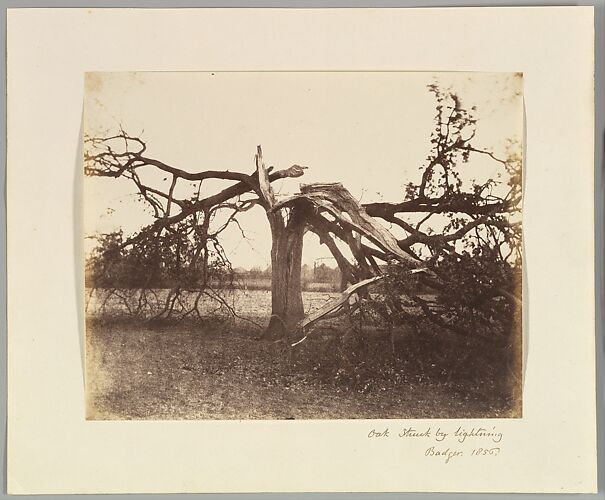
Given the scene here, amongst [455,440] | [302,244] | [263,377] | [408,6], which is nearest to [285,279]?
[302,244]

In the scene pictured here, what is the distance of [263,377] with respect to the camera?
197 centimetres

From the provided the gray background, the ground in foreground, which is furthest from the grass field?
the gray background

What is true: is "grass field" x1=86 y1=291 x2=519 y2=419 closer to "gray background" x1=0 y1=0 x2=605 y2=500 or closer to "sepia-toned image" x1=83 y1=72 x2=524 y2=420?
"sepia-toned image" x1=83 y1=72 x2=524 y2=420

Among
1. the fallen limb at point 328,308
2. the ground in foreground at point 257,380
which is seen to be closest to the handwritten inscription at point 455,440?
the ground in foreground at point 257,380

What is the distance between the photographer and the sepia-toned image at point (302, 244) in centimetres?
196

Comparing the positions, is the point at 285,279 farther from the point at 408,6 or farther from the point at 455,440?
the point at 408,6

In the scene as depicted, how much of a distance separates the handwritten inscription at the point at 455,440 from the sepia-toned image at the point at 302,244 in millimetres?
43

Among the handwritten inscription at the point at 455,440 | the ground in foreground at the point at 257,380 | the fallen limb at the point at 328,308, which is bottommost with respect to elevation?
the handwritten inscription at the point at 455,440

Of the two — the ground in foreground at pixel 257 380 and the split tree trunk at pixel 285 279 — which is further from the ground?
the split tree trunk at pixel 285 279

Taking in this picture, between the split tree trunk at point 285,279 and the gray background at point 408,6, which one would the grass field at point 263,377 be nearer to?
the split tree trunk at point 285,279

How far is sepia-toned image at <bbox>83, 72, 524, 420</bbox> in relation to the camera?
1.96 metres

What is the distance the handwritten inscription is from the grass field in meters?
0.03
